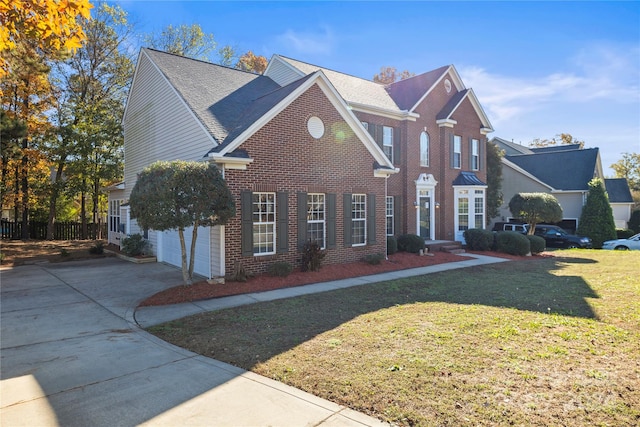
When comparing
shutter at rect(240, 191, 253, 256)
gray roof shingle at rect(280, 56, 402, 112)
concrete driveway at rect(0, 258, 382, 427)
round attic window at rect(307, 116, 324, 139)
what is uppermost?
gray roof shingle at rect(280, 56, 402, 112)

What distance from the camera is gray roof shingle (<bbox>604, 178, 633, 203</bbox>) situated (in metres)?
32.6

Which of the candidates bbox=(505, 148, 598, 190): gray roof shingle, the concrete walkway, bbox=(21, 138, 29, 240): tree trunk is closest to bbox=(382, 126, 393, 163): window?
the concrete walkway

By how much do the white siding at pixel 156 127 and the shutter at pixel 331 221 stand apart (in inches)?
171

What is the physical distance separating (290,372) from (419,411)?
171cm

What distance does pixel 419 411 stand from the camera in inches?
155

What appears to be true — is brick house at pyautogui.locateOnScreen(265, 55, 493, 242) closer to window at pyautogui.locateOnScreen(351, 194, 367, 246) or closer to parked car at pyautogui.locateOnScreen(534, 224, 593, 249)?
window at pyautogui.locateOnScreen(351, 194, 367, 246)

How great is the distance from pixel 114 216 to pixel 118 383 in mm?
17378

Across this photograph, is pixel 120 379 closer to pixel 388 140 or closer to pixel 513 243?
pixel 388 140

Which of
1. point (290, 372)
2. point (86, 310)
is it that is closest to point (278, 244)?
point (86, 310)

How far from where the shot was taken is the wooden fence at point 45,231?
26172 millimetres

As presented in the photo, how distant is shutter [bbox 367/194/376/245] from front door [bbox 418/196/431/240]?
590 centimetres

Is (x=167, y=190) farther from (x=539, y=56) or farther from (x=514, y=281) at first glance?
(x=539, y=56)

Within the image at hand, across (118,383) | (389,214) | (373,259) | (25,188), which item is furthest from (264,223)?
(25,188)

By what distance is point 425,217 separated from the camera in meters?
20.0
